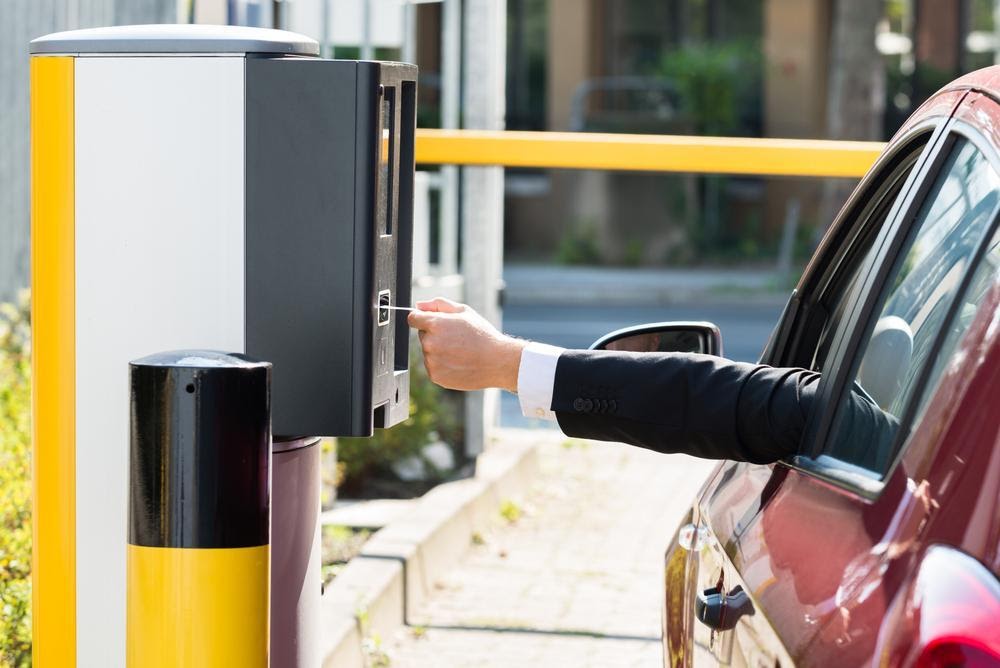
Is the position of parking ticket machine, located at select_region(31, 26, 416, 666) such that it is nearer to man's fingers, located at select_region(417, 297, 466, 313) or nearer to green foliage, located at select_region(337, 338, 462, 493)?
man's fingers, located at select_region(417, 297, 466, 313)

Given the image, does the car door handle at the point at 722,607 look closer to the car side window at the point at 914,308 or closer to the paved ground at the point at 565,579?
the car side window at the point at 914,308

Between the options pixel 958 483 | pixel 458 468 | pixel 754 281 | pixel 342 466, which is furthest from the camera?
pixel 754 281

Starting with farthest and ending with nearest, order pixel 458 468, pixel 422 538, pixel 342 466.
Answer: pixel 458 468 → pixel 342 466 → pixel 422 538

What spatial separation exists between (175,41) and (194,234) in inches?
12.7

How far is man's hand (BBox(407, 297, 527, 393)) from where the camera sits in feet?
8.62

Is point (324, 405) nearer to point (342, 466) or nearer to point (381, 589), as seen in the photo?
point (381, 589)

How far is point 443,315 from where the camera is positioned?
105 inches

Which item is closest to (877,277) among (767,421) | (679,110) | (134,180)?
(767,421)

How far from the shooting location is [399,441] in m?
6.89

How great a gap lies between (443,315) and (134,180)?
0.57m

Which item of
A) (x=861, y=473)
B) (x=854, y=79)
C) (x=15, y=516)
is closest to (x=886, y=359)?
(x=861, y=473)

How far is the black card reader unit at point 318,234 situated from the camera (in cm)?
259

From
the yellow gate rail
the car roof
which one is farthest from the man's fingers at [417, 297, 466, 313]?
the yellow gate rail

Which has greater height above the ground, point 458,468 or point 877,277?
point 877,277
